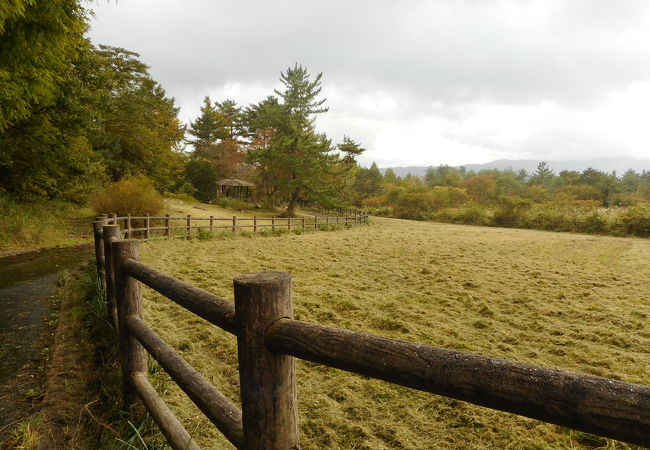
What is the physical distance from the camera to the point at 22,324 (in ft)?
14.7

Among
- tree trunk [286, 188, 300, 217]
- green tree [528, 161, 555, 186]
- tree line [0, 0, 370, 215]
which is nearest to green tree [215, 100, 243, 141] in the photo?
tree line [0, 0, 370, 215]

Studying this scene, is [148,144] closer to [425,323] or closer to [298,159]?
[298,159]

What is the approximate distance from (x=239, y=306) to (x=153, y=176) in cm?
2783

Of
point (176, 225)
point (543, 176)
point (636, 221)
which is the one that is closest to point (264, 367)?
point (176, 225)

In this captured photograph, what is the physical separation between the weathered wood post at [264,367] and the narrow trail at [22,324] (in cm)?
238

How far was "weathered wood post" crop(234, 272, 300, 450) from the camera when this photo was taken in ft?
4.18

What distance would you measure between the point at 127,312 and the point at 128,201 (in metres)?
14.6

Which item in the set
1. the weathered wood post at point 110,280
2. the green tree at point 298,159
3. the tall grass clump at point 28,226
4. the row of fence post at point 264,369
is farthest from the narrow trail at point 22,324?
the green tree at point 298,159

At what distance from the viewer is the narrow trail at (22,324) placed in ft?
9.34

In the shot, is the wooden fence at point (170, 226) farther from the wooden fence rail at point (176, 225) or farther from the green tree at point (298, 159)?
the green tree at point (298, 159)

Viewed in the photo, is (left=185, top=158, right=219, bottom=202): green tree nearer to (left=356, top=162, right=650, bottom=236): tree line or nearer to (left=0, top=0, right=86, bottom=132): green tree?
(left=356, top=162, right=650, bottom=236): tree line

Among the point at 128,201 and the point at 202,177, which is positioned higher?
the point at 202,177

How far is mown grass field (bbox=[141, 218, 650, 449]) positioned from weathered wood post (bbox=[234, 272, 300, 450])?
1.58m

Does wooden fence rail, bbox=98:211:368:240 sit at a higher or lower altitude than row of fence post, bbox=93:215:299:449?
lower
